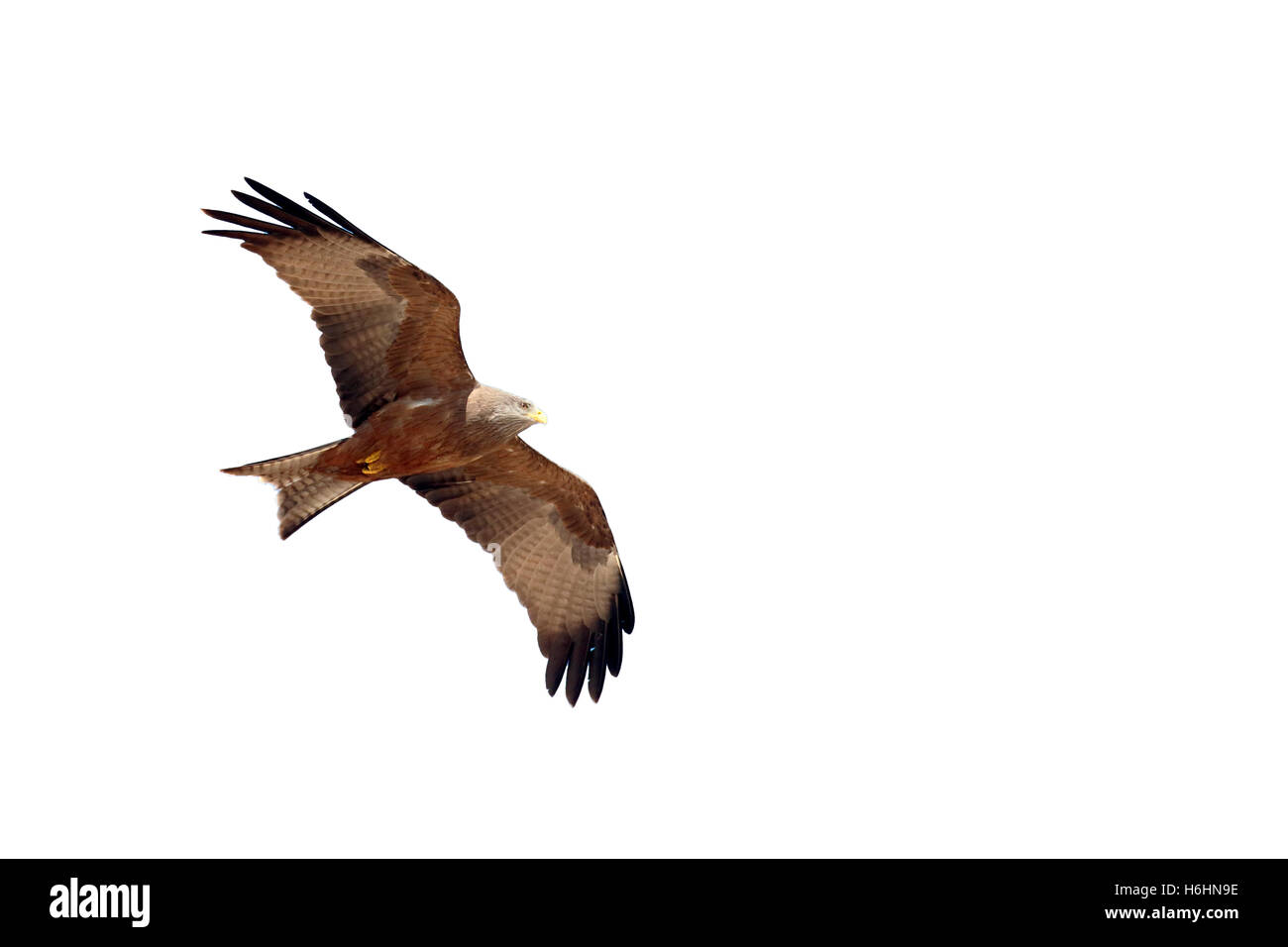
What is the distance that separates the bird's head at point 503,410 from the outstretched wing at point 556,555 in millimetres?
1433

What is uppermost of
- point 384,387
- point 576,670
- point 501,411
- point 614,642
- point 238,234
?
point 238,234

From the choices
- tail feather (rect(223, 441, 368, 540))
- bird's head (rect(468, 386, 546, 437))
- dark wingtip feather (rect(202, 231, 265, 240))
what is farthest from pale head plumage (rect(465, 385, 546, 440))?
dark wingtip feather (rect(202, 231, 265, 240))

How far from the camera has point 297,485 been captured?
12602mm

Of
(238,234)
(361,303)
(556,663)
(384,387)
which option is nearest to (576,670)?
(556,663)

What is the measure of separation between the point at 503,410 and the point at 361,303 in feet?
4.18

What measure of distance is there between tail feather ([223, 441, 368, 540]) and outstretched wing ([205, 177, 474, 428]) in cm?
46

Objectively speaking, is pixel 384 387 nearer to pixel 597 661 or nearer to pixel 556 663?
pixel 556 663

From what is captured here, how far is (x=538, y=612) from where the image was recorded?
47.3 feet

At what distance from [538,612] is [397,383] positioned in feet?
9.18

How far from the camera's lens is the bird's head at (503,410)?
1252cm

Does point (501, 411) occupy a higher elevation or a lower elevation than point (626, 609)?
higher

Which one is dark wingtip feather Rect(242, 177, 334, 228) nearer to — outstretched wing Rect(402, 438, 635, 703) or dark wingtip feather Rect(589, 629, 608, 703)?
outstretched wing Rect(402, 438, 635, 703)
